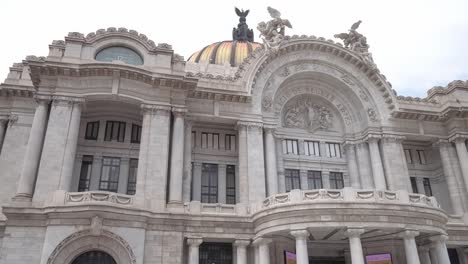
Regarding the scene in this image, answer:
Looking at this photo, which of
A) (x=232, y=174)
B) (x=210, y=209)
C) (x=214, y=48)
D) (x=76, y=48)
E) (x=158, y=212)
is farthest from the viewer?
(x=214, y=48)

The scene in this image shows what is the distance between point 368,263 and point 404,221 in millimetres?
4649

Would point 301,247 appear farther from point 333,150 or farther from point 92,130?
point 92,130

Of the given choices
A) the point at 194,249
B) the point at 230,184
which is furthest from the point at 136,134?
the point at 194,249

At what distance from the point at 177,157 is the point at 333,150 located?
14.3 meters

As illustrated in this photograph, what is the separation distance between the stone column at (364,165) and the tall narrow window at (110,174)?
1943 cm

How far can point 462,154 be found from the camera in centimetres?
3341

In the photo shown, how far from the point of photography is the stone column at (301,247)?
72.2ft

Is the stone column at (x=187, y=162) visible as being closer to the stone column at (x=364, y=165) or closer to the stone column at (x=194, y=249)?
the stone column at (x=194, y=249)

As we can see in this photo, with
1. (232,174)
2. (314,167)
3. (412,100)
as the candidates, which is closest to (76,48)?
(232,174)

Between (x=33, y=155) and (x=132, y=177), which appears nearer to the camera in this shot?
(x=33, y=155)

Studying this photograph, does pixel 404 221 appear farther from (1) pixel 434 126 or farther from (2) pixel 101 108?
(2) pixel 101 108

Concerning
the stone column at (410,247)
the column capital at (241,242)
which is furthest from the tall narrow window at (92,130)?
the stone column at (410,247)

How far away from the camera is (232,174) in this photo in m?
31.4

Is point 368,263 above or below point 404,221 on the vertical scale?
below
